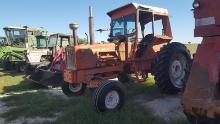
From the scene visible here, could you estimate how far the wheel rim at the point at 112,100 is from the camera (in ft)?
23.9

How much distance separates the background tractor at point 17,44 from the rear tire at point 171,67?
42.8 feet

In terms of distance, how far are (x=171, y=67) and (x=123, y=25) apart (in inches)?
73.5

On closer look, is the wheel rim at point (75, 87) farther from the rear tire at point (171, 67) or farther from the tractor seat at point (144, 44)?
the rear tire at point (171, 67)

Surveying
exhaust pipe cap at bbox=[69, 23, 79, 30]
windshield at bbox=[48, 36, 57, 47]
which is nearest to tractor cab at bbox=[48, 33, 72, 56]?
windshield at bbox=[48, 36, 57, 47]

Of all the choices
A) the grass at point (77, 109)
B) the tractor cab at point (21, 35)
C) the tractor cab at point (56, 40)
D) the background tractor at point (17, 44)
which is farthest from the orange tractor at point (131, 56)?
the tractor cab at point (21, 35)

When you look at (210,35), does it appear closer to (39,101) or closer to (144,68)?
(144,68)

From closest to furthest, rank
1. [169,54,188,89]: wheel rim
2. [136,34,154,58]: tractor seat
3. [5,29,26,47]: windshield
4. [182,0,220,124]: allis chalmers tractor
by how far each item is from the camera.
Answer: [182,0,220,124]: allis chalmers tractor → [169,54,188,89]: wheel rim → [136,34,154,58]: tractor seat → [5,29,26,47]: windshield

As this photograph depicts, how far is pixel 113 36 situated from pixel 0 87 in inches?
225

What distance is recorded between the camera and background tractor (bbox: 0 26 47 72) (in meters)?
20.4

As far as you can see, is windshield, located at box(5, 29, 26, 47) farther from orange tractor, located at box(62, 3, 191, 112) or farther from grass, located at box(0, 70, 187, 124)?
orange tractor, located at box(62, 3, 191, 112)

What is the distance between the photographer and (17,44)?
71.3 feet

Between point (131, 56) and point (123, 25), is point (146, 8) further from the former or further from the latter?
point (131, 56)

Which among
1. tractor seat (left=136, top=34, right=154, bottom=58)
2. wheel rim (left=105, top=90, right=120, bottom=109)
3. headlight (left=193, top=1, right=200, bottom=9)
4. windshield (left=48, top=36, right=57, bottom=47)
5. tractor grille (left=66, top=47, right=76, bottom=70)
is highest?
windshield (left=48, top=36, right=57, bottom=47)

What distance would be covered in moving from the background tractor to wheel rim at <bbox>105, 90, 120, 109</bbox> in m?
13.6
